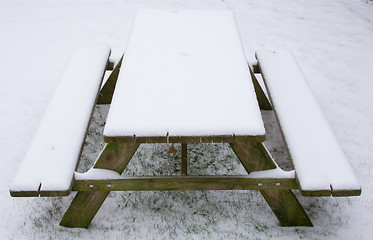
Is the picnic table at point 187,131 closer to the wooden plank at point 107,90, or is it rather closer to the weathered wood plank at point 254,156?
the weathered wood plank at point 254,156

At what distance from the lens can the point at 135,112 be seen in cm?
224

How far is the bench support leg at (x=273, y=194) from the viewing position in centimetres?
244

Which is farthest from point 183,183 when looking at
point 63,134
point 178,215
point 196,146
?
point 196,146

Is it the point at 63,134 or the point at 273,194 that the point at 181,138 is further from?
the point at 63,134

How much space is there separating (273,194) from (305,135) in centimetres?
49

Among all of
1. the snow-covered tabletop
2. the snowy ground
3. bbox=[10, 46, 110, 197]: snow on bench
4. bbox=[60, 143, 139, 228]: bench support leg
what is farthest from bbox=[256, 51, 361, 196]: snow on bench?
bbox=[10, 46, 110, 197]: snow on bench

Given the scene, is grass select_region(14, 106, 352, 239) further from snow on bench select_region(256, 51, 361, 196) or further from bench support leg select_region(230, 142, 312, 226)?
snow on bench select_region(256, 51, 361, 196)

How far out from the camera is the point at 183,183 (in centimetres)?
248

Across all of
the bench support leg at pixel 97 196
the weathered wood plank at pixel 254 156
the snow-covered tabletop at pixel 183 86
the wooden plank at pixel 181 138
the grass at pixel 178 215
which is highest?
the snow-covered tabletop at pixel 183 86

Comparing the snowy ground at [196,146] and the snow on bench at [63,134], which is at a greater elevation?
the snow on bench at [63,134]

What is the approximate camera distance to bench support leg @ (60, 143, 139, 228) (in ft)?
7.98

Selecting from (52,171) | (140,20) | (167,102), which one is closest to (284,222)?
(167,102)

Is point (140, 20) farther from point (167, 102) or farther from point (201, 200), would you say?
point (201, 200)

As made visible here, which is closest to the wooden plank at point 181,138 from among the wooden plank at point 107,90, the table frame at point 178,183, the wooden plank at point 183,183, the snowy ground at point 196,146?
the table frame at point 178,183
